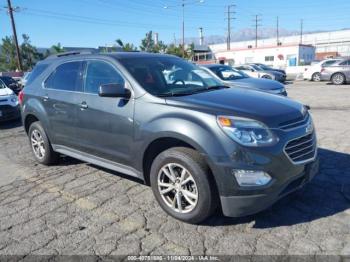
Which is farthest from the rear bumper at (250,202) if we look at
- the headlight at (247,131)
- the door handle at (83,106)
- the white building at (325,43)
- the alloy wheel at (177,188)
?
the white building at (325,43)

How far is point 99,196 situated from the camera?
14.9 feet

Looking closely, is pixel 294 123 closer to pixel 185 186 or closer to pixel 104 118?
pixel 185 186

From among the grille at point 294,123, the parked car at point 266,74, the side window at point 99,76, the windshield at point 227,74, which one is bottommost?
the parked car at point 266,74

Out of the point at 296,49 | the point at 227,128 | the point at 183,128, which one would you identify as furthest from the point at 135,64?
the point at 296,49

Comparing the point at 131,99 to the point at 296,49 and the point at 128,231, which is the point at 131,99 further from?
the point at 296,49

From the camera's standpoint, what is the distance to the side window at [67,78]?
4.95 m

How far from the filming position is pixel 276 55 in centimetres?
5050

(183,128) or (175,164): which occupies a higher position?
(183,128)

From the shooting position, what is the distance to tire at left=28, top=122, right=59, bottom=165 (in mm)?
5730

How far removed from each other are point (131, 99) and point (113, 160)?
0.89 meters

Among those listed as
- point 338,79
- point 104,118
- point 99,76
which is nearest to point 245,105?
point 104,118

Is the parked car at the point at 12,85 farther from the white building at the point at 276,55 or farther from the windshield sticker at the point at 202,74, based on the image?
the white building at the point at 276,55

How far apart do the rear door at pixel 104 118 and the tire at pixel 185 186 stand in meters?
0.57

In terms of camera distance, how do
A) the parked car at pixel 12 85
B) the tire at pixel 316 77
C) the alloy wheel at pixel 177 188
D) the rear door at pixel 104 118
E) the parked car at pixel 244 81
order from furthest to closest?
the tire at pixel 316 77
the parked car at pixel 12 85
the parked car at pixel 244 81
the rear door at pixel 104 118
the alloy wheel at pixel 177 188
